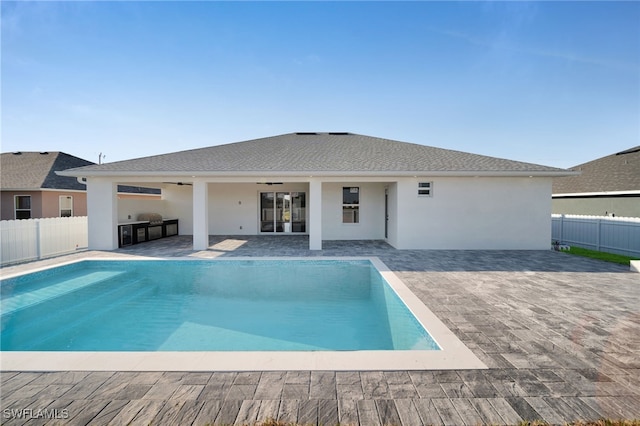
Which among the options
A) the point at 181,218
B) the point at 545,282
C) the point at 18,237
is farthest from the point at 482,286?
the point at 181,218

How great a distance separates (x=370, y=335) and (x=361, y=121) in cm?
1693

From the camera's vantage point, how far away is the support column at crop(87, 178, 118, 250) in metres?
10.9

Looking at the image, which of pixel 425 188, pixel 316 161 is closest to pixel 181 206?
pixel 316 161

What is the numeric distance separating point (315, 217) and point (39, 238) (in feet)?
30.0

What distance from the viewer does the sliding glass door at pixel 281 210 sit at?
1510 cm

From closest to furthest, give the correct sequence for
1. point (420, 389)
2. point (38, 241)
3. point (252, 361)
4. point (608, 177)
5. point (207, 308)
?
1. point (420, 389)
2. point (252, 361)
3. point (207, 308)
4. point (38, 241)
5. point (608, 177)

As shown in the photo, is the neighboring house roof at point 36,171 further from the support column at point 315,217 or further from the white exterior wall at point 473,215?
the white exterior wall at point 473,215

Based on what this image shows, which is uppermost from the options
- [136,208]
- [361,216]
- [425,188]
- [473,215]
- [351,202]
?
[425,188]

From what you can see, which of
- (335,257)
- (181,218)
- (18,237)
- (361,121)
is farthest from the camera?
(361,121)

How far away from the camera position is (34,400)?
2.60 meters

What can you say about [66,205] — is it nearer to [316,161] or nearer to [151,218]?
[151,218]

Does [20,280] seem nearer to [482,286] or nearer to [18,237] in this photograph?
[18,237]

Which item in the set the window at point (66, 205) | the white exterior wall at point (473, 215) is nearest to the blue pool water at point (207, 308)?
the white exterior wall at point (473, 215)

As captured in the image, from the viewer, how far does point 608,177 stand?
16.1 metres
